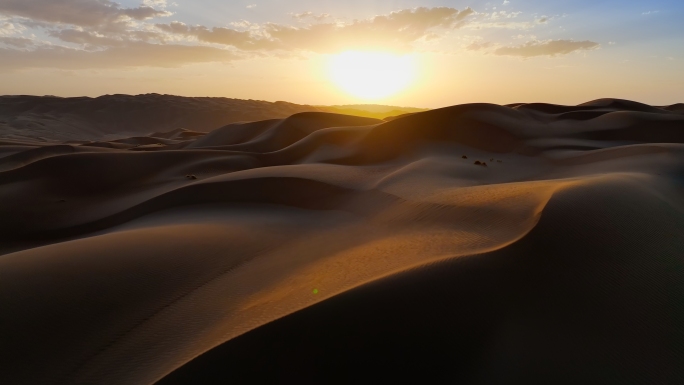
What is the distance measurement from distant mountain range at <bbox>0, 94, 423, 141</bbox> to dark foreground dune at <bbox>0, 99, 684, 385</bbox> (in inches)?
1048

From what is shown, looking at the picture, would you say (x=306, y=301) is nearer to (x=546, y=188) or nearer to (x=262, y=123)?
(x=546, y=188)

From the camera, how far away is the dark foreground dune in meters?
1.60

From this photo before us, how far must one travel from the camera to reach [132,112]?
3541 cm

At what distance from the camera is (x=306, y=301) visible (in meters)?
1.89

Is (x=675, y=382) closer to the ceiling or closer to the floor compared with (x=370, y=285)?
closer to the floor

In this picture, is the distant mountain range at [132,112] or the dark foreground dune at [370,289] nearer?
the dark foreground dune at [370,289]

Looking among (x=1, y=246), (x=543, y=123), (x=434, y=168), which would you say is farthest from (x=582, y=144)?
(x=1, y=246)

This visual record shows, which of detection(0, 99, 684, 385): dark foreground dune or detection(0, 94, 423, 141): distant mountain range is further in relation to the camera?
detection(0, 94, 423, 141): distant mountain range

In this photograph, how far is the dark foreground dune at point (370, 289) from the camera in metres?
1.60

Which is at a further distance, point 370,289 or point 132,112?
point 132,112

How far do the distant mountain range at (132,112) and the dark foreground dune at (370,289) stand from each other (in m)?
26.6

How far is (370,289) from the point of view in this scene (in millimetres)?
1835

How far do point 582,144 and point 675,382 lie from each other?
647cm

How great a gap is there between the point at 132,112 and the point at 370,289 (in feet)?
126
